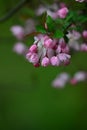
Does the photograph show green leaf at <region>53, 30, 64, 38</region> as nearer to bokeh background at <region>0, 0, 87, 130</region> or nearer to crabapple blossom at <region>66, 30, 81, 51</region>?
crabapple blossom at <region>66, 30, 81, 51</region>

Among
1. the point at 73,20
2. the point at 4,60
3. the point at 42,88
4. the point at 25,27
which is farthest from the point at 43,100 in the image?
the point at 73,20

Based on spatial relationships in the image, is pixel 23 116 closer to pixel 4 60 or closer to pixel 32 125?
pixel 32 125

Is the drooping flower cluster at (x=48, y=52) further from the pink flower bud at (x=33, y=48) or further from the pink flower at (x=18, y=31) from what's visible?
the pink flower at (x=18, y=31)

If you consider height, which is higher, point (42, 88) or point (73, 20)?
point (42, 88)

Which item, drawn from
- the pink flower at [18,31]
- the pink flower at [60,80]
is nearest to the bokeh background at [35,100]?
the pink flower at [60,80]

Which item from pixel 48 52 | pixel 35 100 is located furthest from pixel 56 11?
pixel 35 100

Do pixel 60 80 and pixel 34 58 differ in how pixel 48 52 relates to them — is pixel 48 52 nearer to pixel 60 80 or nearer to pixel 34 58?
pixel 34 58

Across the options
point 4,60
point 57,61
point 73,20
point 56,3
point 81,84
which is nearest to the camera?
point 57,61
